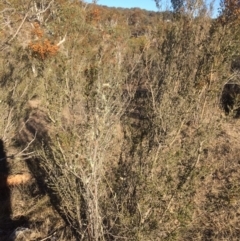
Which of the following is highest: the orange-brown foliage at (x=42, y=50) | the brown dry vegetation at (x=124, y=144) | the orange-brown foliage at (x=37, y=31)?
the orange-brown foliage at (x=37, y=31)

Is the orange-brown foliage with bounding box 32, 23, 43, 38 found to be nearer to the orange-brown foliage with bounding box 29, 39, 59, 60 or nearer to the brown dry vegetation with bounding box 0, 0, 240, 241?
the orange-brown foliage with bounding box 29, 39, 59, 60

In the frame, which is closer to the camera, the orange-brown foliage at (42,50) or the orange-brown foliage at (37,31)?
the orange-brown foliage at (42,50)

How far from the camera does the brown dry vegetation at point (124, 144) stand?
9.96 feet

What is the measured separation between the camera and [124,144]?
4.02 meters

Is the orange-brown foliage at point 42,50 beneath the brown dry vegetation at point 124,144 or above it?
above

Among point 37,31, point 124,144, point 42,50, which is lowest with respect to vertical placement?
point 124,144

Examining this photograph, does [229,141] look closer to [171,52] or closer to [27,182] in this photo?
[171,52]

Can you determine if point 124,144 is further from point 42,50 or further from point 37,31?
point 37,31

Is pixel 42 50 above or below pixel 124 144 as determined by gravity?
above

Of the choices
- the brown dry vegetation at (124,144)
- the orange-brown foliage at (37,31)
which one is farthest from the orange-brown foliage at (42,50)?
the orange-brown foliage at (37,31)

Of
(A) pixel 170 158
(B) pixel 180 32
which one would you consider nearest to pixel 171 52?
(B) pixel 180 32

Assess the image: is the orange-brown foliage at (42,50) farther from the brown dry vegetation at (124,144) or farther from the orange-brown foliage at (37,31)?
the orange-brown foliage at (37,31)

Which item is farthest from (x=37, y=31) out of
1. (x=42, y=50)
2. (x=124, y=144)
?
(x=124, y=144)

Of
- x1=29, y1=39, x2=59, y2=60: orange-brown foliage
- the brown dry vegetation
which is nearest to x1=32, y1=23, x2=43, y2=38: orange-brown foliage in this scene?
x1=29, y1=39, x2=59, y2=60: orange-brown foliage
